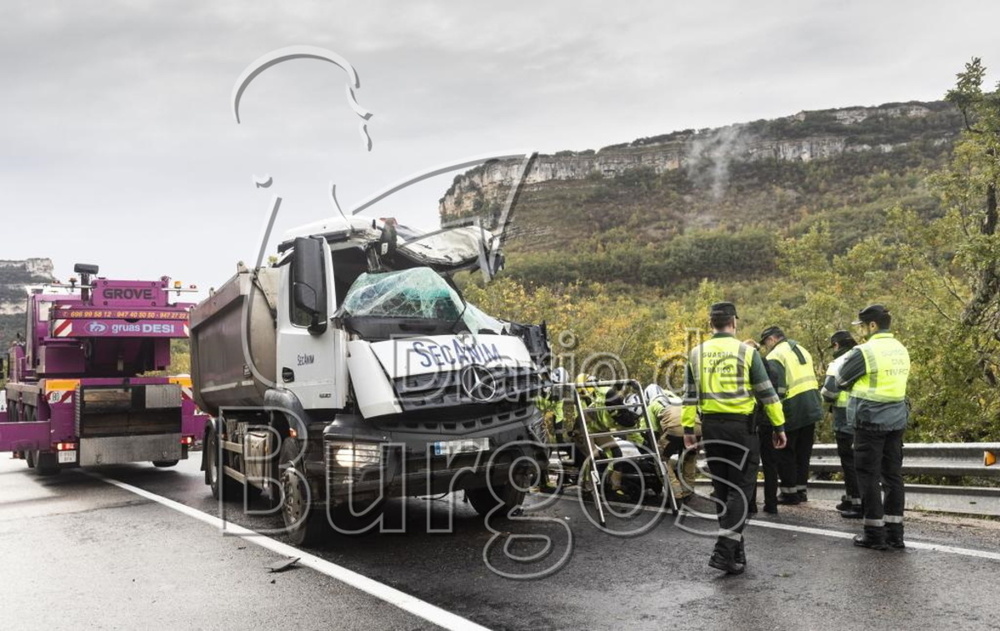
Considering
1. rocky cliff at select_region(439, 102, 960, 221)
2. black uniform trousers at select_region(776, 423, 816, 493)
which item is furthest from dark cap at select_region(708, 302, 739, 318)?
rocky cliff at select_region(439, 102, 960, 221)

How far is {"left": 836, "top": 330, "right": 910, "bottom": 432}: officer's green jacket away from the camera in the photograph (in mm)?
6137

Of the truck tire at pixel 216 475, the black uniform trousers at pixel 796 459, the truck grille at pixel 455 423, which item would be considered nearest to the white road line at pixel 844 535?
the black uniform trousers at pixel 796 459

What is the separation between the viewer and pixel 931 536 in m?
6.18

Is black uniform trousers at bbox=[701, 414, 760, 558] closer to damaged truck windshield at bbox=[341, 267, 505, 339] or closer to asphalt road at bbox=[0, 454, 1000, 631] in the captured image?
asphalt road at bbox=[0, 454, 1000, 631]

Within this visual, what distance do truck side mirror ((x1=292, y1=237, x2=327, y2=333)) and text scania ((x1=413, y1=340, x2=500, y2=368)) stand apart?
887 millimetres

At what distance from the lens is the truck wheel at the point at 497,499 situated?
7477 mm

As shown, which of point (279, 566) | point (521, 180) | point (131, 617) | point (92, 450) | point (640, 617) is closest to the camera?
point (640, 617)

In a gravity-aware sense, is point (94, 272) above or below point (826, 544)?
above

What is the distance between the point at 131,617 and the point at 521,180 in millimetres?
5373

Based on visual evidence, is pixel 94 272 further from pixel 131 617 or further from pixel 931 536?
pixel 931 536

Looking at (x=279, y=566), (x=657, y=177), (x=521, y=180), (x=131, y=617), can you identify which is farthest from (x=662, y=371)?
(x=657, y=177)

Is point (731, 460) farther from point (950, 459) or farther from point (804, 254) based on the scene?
point (804, 254)

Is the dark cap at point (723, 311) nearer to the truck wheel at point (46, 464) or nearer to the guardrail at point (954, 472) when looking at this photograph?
the guardrail at point (954, 472)

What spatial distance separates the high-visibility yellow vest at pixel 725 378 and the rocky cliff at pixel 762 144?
295 feet
